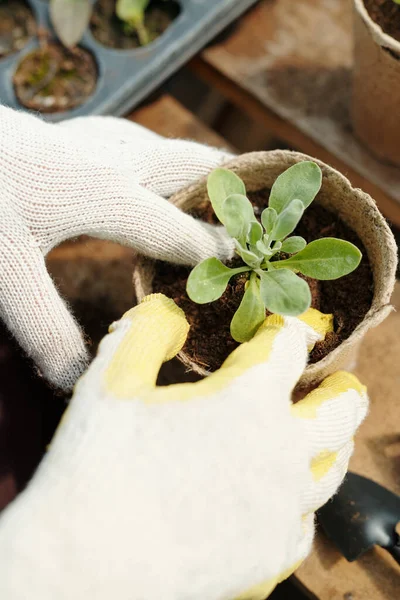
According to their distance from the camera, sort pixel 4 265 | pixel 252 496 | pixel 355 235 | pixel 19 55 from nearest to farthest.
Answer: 1. pixel 252 496
2. pixel 4 265
3. pixel 355 235
4. pixel 19 55

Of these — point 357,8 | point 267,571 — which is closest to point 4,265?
point 267,571

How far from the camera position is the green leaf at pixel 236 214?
54cm

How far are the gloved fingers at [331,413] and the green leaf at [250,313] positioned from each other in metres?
0.08

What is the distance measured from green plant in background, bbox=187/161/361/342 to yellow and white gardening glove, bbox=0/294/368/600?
0.23 feet

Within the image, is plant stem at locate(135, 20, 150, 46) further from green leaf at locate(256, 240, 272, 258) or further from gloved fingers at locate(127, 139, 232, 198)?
green leaf at locate(256, 240, 272, 258)

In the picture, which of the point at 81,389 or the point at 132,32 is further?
the point at 132,32

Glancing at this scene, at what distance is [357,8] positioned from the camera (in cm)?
70

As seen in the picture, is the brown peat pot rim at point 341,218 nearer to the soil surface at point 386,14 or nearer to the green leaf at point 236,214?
the green leaf at point 236,214

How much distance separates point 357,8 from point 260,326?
0.41 metres

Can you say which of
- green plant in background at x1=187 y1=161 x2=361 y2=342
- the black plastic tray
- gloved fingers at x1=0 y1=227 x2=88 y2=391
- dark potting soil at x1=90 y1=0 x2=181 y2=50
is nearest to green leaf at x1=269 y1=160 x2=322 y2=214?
green plant in background at x1=187 y1=161 x2=361 y2=342

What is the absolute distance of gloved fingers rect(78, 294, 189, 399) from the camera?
18.2 inches

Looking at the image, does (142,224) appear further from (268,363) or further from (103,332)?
(103,332)

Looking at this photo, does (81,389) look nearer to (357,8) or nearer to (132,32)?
(357,8)

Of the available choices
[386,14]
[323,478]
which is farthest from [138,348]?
[386,14]
